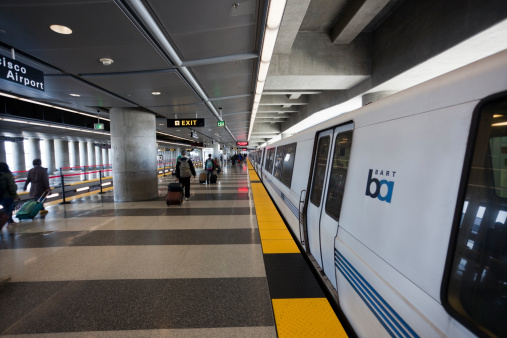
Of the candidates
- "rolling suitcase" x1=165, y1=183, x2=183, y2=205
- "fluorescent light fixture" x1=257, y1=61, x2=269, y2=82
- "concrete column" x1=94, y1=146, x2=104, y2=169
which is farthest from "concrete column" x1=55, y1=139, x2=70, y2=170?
"fluorescent light fixture" x1=257, y1=61, x2=269, y2=82

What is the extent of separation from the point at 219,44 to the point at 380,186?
3.64 m

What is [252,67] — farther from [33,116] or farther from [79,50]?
[33,116]

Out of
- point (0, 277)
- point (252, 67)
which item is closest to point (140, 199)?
point (0, 277)

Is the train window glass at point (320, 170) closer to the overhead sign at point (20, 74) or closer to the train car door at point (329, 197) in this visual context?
the train car door at point (329, 197)

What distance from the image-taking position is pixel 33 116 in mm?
10734

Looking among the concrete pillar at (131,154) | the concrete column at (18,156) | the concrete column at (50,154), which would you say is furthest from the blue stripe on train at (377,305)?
the concrete column at (50,154)

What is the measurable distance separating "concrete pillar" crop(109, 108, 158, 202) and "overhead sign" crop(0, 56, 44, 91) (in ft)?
14.7

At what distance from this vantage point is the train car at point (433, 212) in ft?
4.03

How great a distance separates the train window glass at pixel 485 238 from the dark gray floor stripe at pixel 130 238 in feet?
11.9

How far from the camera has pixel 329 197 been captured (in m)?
3.18

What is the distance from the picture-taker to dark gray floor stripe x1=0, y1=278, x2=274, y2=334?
249 cm

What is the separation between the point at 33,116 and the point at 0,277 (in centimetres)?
1047

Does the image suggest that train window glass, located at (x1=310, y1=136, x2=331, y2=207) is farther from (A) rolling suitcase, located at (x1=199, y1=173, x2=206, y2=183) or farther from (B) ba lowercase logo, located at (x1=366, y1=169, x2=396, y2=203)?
(A) rolling suitcase, located at (x1=199, y1=173, x2=206, y2=183)

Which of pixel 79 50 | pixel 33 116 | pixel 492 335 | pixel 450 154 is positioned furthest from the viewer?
pixel 33 116
